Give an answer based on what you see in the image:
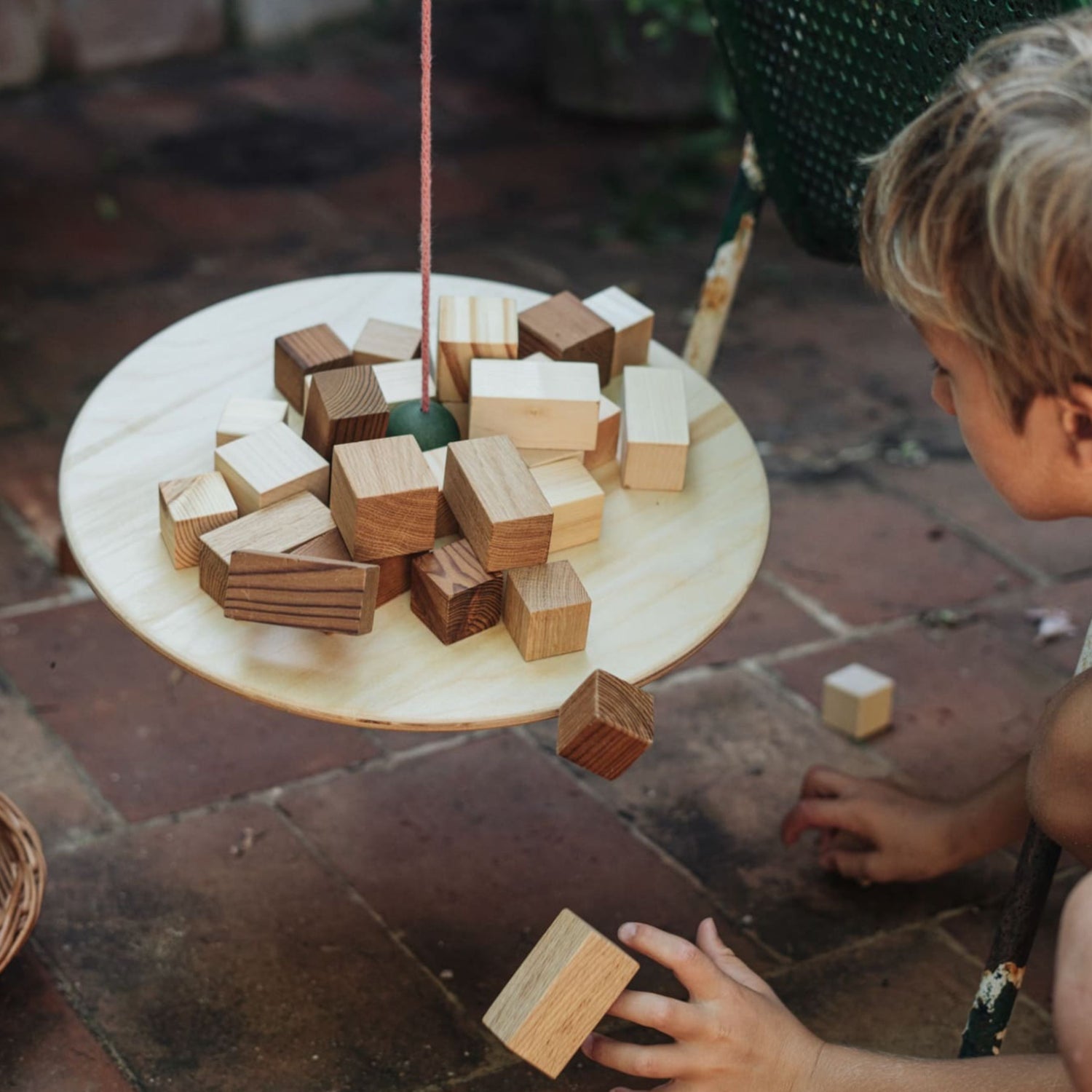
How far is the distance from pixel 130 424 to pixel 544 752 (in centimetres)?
75

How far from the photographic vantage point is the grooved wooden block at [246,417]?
136 cm

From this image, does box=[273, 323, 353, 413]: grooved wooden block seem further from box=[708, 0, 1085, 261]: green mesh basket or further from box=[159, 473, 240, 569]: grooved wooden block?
box=[708, 0, 1085, 261]: green mesh basket

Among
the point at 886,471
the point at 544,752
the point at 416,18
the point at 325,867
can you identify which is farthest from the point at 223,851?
the point at 416,18

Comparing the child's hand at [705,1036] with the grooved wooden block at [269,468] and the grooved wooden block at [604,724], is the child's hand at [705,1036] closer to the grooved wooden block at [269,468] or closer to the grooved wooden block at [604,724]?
the grooved wooden block at [604,724]

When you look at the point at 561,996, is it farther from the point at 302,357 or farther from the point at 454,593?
the point at 302,357

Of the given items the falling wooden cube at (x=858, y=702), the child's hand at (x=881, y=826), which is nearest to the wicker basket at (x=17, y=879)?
the child's hand at (x=881, y=826)

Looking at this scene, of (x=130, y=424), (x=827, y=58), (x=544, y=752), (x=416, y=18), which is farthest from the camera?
(x=416, y=18)

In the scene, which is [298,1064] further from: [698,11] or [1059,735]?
[698,11]

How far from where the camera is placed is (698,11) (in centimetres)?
324

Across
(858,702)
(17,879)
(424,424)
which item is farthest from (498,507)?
(858,702)

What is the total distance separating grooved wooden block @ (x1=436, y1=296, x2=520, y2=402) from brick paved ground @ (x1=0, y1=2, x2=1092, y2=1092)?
611 millimetres

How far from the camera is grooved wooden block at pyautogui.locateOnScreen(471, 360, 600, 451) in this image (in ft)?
4.35

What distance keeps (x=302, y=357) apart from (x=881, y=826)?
2.70 feet

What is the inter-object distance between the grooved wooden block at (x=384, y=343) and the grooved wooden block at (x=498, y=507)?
0.24 m
